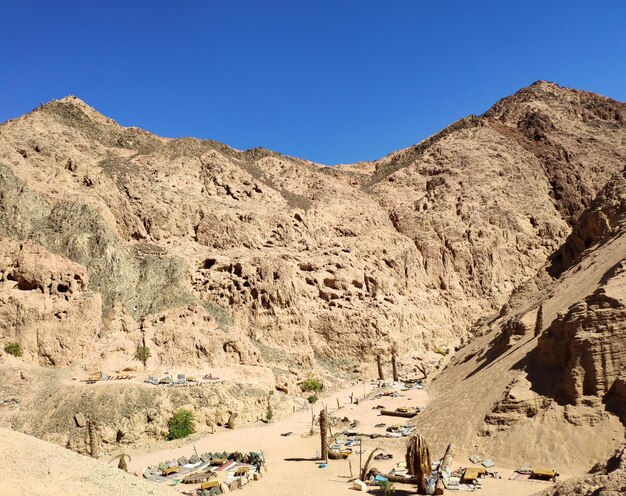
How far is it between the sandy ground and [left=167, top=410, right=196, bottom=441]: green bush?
28.6 inches

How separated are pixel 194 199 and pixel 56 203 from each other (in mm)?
13245

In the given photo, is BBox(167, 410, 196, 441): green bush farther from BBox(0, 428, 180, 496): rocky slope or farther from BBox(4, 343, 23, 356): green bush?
BBox(0, 428, 180, 496): rocky slope

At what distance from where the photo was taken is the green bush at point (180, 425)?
26.0 metres

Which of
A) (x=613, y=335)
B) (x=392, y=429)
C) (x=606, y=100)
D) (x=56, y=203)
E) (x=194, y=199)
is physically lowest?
(x=392, y=429)

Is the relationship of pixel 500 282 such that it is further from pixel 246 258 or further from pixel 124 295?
pixel 124 295

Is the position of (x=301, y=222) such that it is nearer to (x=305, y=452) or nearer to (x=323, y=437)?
(x=305, y=452)

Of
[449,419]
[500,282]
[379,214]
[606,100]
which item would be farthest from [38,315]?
[606,100]

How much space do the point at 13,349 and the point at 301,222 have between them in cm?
3012

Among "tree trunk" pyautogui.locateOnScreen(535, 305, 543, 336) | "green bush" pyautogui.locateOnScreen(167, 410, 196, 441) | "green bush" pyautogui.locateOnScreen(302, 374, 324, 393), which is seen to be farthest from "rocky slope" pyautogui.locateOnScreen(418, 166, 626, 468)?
"green bush" pyautogui.locateOnScreen(167, 410, 196, 441)

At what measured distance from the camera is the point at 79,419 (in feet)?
81.0

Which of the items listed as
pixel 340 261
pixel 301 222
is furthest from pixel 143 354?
pixel 301 222

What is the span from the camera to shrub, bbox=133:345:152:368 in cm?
3161

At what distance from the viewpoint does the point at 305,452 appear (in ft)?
78.4

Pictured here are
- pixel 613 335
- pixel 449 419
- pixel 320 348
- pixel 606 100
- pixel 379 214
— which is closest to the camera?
pixel 613 335
